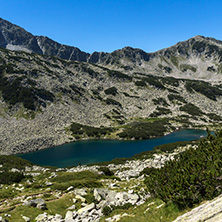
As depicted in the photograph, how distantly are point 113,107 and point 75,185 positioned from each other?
10663cm

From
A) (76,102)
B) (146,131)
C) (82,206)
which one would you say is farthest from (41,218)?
(76,102)

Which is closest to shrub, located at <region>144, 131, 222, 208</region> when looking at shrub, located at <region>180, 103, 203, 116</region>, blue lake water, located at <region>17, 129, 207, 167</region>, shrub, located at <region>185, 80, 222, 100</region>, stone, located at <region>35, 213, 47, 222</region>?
stone, located at <region>35, 213, 47, 222</region>

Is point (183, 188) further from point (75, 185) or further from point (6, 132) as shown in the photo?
point (6, 132)

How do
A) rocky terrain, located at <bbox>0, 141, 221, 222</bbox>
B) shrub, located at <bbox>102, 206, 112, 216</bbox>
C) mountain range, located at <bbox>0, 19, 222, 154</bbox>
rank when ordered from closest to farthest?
rocky terrain, located at <bbox>0, 141, 221, 222</bbox>, shrub, located at <bbox>102, 206, 112, 216</bbox>, mountain range, located at <bbox>0, 19, 222, 154</bbox>

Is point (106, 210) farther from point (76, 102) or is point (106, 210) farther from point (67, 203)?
point (76, 102)

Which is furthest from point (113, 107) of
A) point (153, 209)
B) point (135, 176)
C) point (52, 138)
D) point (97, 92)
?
point (153, 209)

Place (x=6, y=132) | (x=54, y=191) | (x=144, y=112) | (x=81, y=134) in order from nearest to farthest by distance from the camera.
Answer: (x=54, y=191), (x=6, y=132), (x=81, y=134), (x=144, y=112)

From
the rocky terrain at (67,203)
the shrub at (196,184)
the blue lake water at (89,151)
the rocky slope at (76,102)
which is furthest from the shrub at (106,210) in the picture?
the rocky slope at (76,102)

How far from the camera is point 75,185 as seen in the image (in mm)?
22094

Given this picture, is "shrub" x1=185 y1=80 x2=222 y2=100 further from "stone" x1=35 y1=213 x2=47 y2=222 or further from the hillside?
"stone" x1=35 y1=213 x2=47 y2=222

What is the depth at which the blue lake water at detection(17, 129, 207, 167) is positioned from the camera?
60.3 m

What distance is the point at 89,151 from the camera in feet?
229

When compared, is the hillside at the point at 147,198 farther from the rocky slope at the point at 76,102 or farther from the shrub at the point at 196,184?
the rocky slope at the point at 76,102

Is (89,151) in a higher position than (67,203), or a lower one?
lower
